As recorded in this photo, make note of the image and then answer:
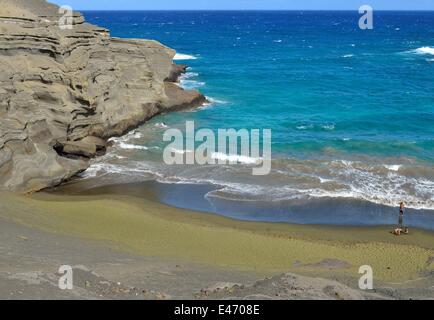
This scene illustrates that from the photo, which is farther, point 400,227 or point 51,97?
point 51,97

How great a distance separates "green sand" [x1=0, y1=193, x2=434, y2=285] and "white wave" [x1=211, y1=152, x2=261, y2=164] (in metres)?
7.00

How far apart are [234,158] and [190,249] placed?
11.7m

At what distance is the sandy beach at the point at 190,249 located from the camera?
14203mm

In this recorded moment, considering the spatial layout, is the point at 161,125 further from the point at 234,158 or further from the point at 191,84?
the point at 191,84

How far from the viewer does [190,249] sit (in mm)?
19422

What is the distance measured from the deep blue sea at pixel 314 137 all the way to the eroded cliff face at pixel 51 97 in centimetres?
158

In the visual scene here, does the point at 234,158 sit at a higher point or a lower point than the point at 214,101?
lower

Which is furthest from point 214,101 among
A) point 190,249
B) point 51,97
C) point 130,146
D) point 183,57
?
point 183,57

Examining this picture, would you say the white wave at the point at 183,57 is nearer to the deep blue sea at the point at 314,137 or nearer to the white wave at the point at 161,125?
the deep blue sea at the point at 314,137

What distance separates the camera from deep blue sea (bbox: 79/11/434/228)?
25.4 meters

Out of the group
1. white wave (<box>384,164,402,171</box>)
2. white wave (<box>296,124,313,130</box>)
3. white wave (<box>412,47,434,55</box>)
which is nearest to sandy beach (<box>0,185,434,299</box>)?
white wave (<box>384,164,402,171</box>)

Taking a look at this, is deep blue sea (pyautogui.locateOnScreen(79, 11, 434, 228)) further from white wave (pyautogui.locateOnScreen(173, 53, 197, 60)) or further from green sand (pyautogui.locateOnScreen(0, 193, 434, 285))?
white wave (pyautogui.locateOnScreen(173, 53, 197, 60))

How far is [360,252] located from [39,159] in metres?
13.3
